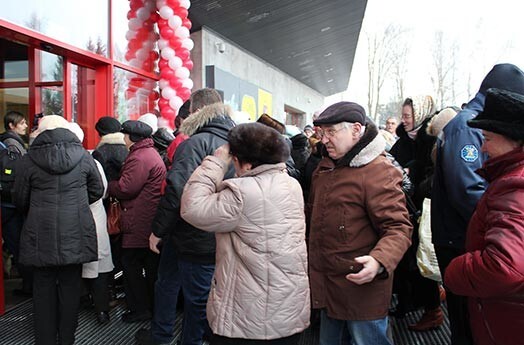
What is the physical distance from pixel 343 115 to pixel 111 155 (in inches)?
102

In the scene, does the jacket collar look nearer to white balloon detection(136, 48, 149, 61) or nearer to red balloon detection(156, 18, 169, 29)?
red balloon detection(156, 18, 169, 29)

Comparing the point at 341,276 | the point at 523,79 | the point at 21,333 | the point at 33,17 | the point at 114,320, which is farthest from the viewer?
the point at 33,17

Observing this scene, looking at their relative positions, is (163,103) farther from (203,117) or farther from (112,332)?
(203,117)

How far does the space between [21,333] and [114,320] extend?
71 cm

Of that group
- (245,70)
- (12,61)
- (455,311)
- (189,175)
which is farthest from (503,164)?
(245,70)

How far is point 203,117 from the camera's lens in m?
2.88

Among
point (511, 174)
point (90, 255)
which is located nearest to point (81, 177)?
point (90, 255)

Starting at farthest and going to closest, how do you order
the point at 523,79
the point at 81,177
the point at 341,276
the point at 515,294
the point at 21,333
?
the point at 21,333
the point at 81,177
the point at 523,79
the point at 341,276
the point at 515,294

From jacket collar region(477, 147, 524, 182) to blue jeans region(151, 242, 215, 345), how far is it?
5.57 ft

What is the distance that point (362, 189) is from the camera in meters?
2.11

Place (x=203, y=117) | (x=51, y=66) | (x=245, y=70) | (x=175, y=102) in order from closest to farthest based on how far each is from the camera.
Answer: (x=203, y=117) → (x=51, y=66) → (x=175, y=102) → (x=245, y=70)

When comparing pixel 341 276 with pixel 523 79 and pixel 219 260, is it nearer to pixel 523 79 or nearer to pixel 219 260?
pixel 219 260

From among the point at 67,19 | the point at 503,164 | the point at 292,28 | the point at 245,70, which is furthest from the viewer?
the point at 292,28

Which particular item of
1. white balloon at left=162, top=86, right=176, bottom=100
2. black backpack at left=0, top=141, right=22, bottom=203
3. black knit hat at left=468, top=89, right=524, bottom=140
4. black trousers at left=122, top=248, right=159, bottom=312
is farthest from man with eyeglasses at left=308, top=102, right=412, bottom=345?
white balloon at left=162, top=86, right=176, bottom=100
